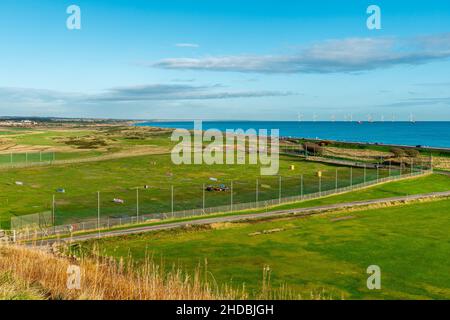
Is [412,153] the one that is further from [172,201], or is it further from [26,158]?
[26,158]

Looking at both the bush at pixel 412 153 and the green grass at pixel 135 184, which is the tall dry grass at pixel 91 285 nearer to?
the green grass at pixel 135 184

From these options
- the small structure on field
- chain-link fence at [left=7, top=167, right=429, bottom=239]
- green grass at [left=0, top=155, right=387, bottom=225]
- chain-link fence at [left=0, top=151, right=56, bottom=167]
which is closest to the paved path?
chain-link fence at [left=7, top=167, right=429, bottom=239]

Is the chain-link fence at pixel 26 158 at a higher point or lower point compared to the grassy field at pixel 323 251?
higher

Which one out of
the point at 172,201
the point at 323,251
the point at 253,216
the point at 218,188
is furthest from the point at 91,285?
the point at 218,188

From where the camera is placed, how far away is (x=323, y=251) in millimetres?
49281

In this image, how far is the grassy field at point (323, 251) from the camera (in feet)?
123

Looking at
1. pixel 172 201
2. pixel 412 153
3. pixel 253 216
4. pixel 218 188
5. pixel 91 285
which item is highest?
pixel 91 285

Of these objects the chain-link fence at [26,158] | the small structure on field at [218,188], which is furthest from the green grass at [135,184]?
the chain-link fence at [26,158]

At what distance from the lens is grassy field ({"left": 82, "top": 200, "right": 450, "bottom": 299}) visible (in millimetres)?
37469

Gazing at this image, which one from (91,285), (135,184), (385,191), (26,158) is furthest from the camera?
(26,158)

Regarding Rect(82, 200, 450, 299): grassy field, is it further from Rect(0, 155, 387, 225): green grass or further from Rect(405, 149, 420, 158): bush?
Rect(405, 149, 420, 158): bush

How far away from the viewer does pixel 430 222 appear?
65188 millimetres
